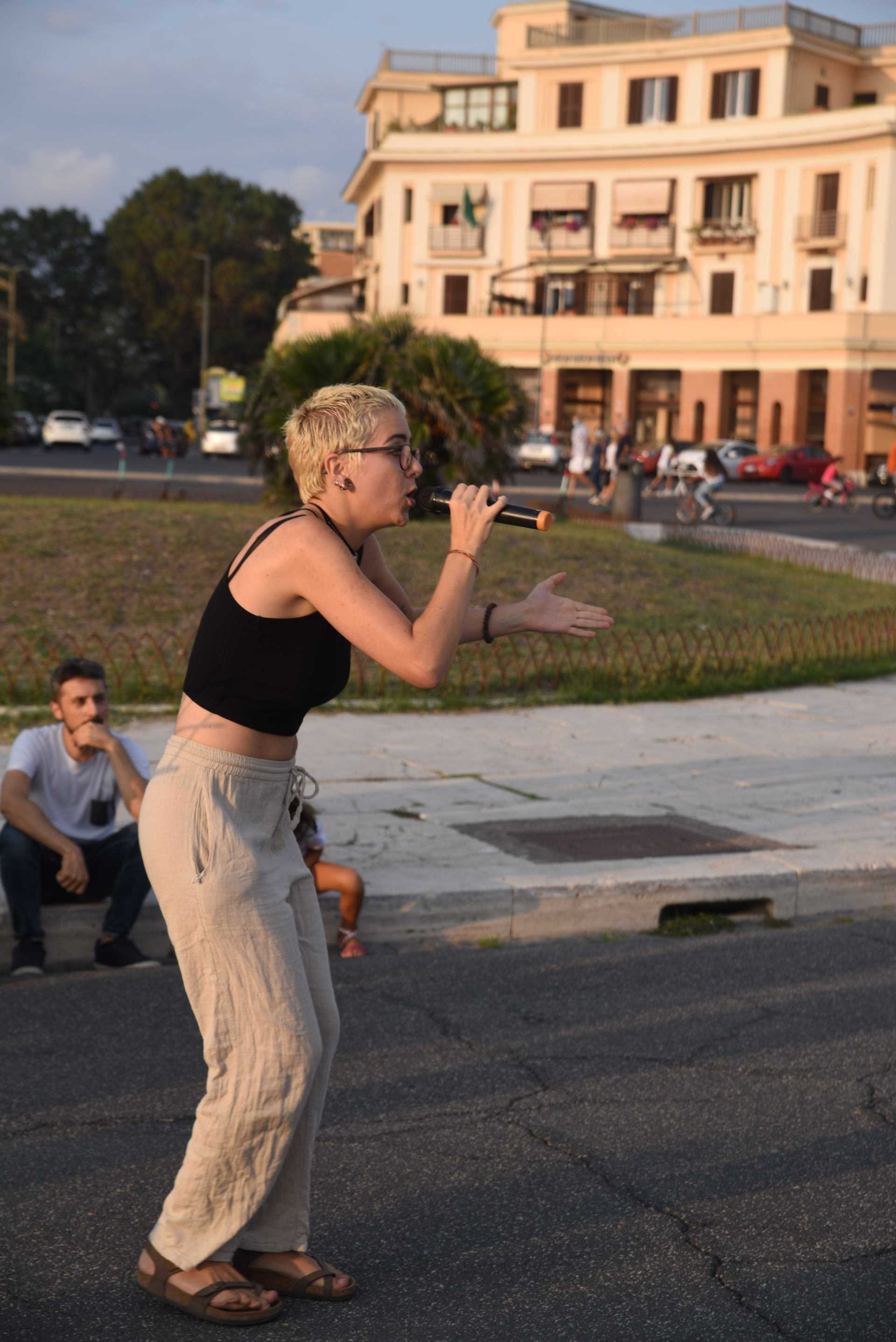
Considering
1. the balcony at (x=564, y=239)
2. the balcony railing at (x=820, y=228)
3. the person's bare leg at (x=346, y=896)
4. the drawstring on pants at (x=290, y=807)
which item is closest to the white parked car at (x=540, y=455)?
the balcony railing at (x=820, y=228)

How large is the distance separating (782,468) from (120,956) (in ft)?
155

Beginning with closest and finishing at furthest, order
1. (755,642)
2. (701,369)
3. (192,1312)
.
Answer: (192,1312) < (755,642) < (701,369)

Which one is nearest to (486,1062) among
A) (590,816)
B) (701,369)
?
(590,816)

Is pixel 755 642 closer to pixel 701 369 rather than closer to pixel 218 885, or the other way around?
pixel 218 885

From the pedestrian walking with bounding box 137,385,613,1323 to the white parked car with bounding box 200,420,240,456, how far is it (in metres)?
50.9

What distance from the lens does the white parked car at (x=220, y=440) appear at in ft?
176

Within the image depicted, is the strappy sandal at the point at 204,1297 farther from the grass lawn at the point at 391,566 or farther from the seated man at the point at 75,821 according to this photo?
the grass lawn at the point at 391,566

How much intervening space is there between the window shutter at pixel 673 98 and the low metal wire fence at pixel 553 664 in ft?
188

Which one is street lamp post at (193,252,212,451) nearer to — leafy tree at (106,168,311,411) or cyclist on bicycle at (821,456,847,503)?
leafy tree at (106,168,311,411)

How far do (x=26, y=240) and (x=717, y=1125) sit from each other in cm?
10885

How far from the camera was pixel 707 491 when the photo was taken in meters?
29.3

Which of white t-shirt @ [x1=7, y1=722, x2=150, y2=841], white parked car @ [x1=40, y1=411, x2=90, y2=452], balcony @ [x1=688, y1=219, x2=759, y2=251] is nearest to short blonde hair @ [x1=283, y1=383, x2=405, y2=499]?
white t-shirt @ [x1=7, y1=722, x2=150, y2=841]

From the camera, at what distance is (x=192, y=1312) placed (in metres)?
3.20

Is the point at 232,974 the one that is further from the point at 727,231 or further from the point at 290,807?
the point at 727,231
